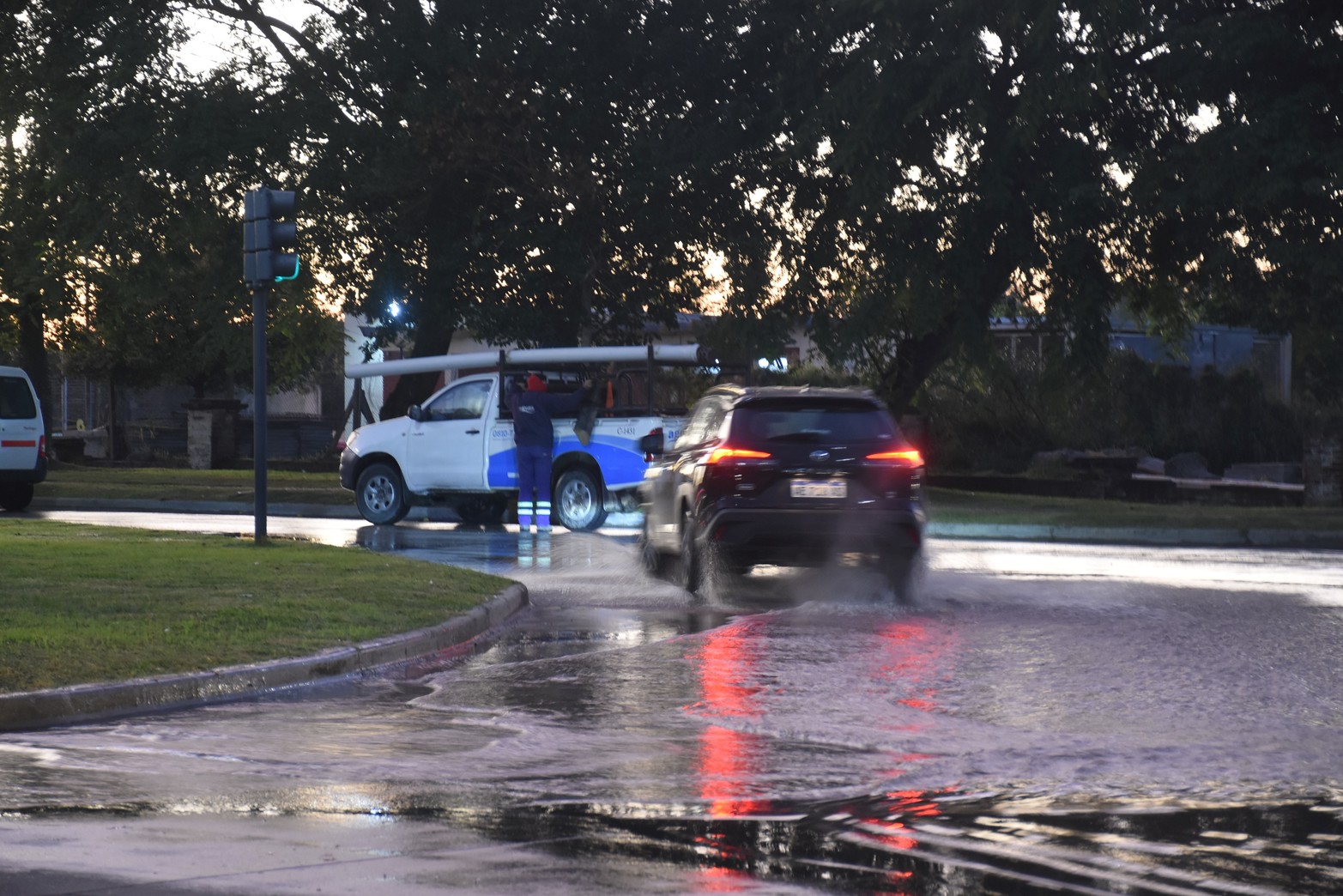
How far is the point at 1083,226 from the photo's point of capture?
81.8 ft

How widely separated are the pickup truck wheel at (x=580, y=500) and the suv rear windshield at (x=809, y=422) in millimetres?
8114

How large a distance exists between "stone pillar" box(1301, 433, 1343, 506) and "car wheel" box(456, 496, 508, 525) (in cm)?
1303

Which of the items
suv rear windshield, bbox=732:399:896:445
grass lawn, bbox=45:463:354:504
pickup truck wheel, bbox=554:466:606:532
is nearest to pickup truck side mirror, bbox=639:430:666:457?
suv rear windshield, bbox=732:399:896:445

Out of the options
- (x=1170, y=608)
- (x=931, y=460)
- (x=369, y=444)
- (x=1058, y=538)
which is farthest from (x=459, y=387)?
A: (x=931, y=460)

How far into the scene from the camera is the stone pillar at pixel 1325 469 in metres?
28.3

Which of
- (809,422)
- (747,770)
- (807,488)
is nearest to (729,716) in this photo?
(747,770)

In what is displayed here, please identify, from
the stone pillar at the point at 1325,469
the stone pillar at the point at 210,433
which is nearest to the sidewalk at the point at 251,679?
the stone pillar at the point at 1325,469

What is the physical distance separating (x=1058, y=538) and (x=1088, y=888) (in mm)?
17332

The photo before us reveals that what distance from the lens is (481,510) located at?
2428 cm

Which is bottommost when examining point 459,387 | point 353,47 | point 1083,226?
point 459,387

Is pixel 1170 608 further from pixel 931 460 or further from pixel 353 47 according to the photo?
pixel 931 460

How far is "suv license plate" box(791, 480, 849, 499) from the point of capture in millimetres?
13625

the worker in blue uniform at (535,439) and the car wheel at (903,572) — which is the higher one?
the worker in blue uniform at (535,439)

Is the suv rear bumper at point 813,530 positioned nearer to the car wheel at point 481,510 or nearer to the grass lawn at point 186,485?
the car wheel at point 481,510
